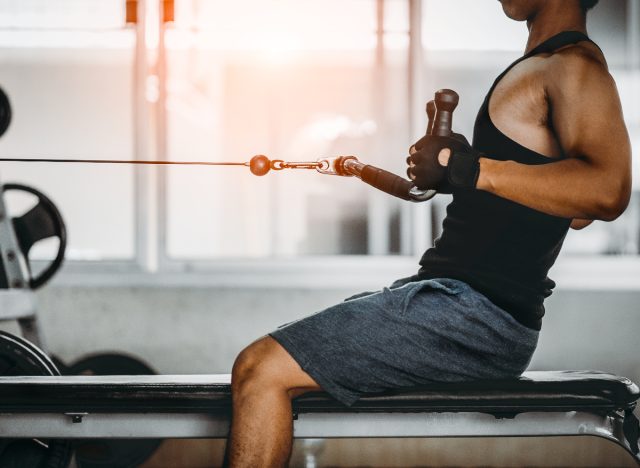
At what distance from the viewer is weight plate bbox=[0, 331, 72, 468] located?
68.8 inches

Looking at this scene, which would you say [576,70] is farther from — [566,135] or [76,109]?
[76,109]

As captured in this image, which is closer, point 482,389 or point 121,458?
point 482,389

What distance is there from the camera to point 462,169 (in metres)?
1.31

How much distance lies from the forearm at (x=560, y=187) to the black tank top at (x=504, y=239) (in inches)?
2.5

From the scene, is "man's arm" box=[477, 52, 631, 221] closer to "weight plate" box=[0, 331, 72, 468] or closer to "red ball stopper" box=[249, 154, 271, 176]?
"red ball stopper" box=[249, 154, 271, 176]

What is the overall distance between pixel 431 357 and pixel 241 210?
72.4 inches

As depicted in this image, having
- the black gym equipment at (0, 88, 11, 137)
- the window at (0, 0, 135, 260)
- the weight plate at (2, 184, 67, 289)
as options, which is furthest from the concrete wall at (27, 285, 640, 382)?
the black gym equipment at (0, 88, 11, 137)

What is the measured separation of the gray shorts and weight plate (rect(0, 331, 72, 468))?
2.30 ft

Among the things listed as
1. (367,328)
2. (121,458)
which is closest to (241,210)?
(121,458)

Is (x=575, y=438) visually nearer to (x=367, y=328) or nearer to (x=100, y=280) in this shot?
(x=367, y=328)

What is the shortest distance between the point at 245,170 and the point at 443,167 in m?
1.97

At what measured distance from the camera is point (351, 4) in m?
2.83

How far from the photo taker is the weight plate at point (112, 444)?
2307mm

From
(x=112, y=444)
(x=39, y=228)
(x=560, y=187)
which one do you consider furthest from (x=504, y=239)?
(x=112, y=444)
